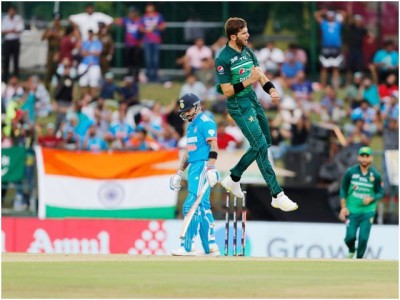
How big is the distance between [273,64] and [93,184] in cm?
707

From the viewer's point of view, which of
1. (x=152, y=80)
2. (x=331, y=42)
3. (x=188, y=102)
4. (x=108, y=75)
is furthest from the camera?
(x=152, y=80)

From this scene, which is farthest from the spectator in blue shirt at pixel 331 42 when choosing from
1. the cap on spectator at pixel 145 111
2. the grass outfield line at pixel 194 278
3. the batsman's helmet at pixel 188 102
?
the grass outfield line at pixel 194 278

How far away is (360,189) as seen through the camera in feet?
77.7

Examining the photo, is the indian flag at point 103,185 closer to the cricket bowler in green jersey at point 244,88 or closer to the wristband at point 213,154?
the wristband at point 213,154

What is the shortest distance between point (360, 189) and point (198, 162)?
19.0 ft

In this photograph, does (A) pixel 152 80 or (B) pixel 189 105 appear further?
(A) pixel 152 80

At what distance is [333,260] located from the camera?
1850 centimetres

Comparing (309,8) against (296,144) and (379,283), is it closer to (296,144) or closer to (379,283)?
(296,144)

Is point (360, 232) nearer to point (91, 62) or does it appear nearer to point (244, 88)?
point (244, 88)

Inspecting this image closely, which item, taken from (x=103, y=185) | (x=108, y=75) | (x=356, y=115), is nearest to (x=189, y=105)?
(x=103, y=185)

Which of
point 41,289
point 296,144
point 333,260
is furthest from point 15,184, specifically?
point 41,289

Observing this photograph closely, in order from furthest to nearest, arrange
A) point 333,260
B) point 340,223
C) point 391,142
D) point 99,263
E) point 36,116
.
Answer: point 36,116 < point 391,142 < point 340,223 < point 333,260 < point 99,263

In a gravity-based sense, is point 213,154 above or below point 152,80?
below

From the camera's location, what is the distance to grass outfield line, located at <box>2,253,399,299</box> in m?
14.6
